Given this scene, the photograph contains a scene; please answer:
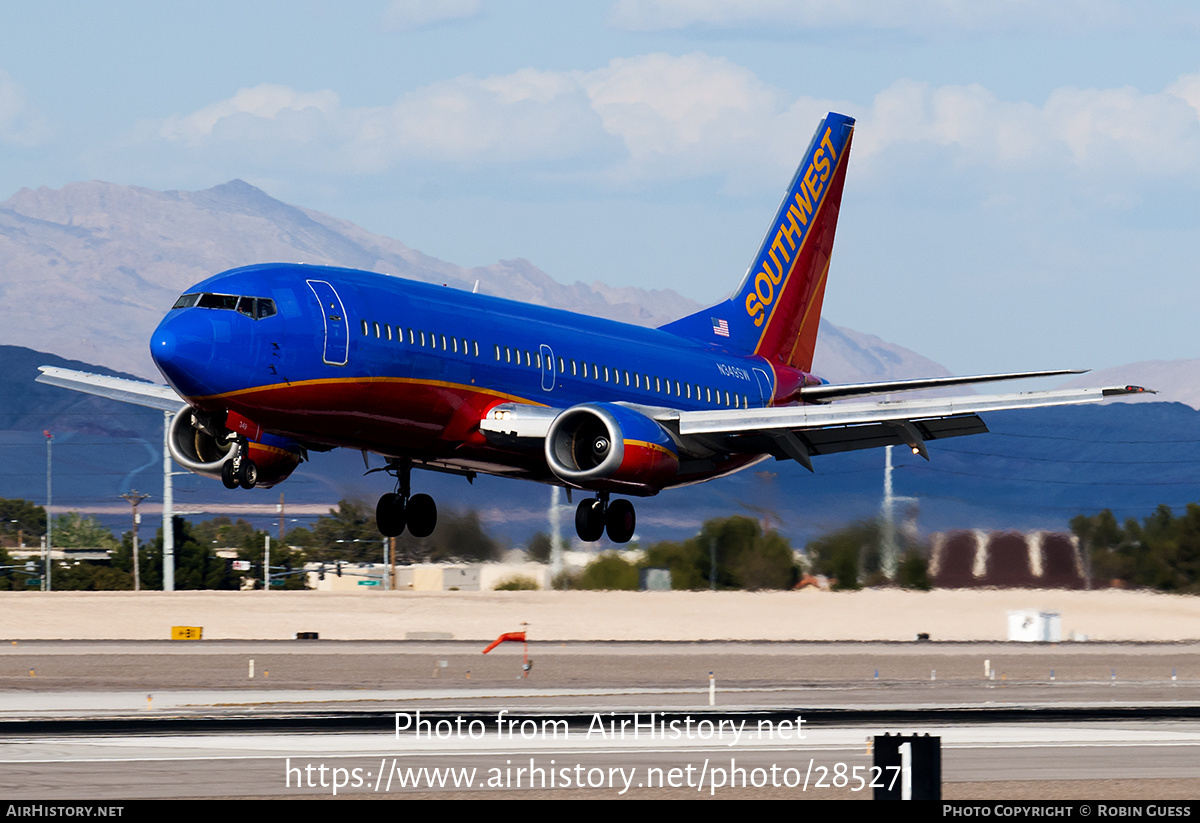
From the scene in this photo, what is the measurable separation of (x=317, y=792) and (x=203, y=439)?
11615 millimetres

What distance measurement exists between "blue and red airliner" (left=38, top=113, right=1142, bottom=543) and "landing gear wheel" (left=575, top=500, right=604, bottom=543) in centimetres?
6

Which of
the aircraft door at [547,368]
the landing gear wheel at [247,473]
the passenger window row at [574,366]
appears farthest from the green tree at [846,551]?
the landing gear wheel at [247,473]

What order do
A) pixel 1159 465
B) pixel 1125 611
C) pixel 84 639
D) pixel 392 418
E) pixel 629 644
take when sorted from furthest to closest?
pixel 1159 465 → pixel 84 639 → pixel 629 644 → pixel 1125 611 → pixel 392 418

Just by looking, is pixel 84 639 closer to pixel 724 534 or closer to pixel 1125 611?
pixel 724 534

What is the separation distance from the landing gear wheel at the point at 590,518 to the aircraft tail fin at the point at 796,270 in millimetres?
11382

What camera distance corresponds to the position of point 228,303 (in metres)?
35.4

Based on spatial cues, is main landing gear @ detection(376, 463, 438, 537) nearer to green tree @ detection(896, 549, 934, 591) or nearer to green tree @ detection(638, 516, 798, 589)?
green tree @ detection(896, 549, 934, 591)

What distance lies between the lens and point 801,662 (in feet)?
251

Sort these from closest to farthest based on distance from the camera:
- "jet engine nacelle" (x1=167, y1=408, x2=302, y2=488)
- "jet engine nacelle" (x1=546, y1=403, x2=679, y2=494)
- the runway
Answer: the runway
"jet engine nacelle" (x1=167, y1=408, x2=302, y2=488)
"jet engine nacelle" (x1=546, y1=403, x2=679, y2=494)

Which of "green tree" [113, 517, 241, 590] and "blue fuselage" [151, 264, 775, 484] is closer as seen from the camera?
"blue fuselage" [151, 264, 775, 484]

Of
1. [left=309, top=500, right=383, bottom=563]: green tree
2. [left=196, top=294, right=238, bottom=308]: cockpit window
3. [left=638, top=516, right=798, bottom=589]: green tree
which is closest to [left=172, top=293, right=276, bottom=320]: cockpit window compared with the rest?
[left=196, top=294, right=238, bottom=308]: cockpit window

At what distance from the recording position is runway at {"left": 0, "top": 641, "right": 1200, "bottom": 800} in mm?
35562

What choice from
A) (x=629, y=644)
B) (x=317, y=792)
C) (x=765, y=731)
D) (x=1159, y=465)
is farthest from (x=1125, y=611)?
(x=317, y=792)

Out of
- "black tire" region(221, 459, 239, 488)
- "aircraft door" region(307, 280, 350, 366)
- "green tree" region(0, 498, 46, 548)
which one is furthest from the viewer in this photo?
"green tree" region(0, 498, 46, 548)
